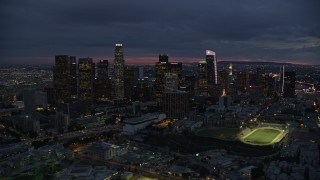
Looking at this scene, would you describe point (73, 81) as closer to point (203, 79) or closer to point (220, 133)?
point (203, 79)

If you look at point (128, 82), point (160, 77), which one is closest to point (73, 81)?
point (128, 82)

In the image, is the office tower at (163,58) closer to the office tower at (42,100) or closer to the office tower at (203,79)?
the office tower at (203,79)

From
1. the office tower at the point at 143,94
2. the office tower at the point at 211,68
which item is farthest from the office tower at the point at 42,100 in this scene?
the office tower at the point at 211,68

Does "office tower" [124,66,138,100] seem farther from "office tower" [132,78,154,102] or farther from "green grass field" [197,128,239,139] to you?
"green grass field" [197,128,239,139]

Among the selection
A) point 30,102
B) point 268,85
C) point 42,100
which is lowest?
point 42,100

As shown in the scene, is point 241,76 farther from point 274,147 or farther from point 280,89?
point 274,147

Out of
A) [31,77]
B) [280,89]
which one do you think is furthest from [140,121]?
[31,77]

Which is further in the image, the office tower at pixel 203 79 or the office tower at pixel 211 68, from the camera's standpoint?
the office tower at pixel 211 68

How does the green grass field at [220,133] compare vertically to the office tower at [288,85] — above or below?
below
